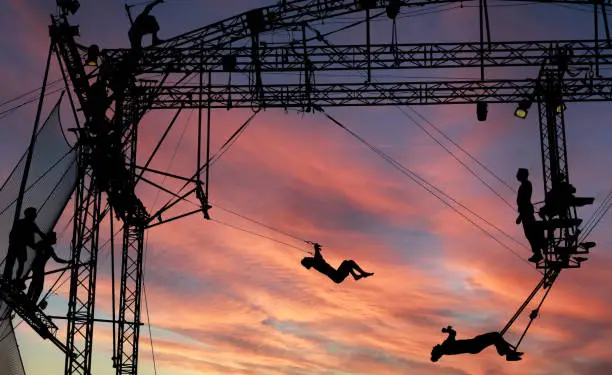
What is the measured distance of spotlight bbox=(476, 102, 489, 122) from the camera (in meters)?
18.5

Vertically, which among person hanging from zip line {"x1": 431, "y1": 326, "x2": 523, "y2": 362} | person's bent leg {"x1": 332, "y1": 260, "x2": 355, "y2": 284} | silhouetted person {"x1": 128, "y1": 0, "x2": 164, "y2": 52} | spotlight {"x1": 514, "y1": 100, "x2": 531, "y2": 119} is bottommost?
person hanging from zip line {"x1": 431, "y1": 326, "x2": 523, "y2": 362}

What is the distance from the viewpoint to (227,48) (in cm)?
1794

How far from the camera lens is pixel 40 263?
1489 cm

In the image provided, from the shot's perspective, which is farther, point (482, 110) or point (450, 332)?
point (482, 110)

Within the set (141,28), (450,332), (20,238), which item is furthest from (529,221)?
(20,238)

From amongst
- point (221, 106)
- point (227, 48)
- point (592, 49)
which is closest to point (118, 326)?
point (221, 106)

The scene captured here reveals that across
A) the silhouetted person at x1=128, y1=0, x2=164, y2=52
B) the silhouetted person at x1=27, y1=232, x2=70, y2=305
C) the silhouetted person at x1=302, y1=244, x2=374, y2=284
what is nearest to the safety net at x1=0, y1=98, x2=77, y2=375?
the silhouetted person at x1=27, y1=232, x2=70, y2=305

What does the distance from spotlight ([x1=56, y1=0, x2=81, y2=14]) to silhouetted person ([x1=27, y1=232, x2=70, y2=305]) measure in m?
4.68

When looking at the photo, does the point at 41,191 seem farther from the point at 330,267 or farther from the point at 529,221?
the point at 529,221

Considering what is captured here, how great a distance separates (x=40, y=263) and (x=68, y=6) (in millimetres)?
5217

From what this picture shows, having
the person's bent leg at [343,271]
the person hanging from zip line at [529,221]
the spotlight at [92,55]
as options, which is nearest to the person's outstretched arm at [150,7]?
the spotlight at [92,55]

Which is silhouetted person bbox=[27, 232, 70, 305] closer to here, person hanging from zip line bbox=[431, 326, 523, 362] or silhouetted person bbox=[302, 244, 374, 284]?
silhouetted person bbox=[302, 244, 374, 284]

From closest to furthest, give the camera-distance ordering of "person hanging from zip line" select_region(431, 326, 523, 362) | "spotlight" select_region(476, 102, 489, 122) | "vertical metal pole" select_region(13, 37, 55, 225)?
"vertical metal pole" select_region(13, 37, 55, 225), "person hanging from zip line" select_region(431, 326, 523, 362), "spotlight" select_region(476, 102, 489, 122)

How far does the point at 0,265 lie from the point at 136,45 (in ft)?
18.8
